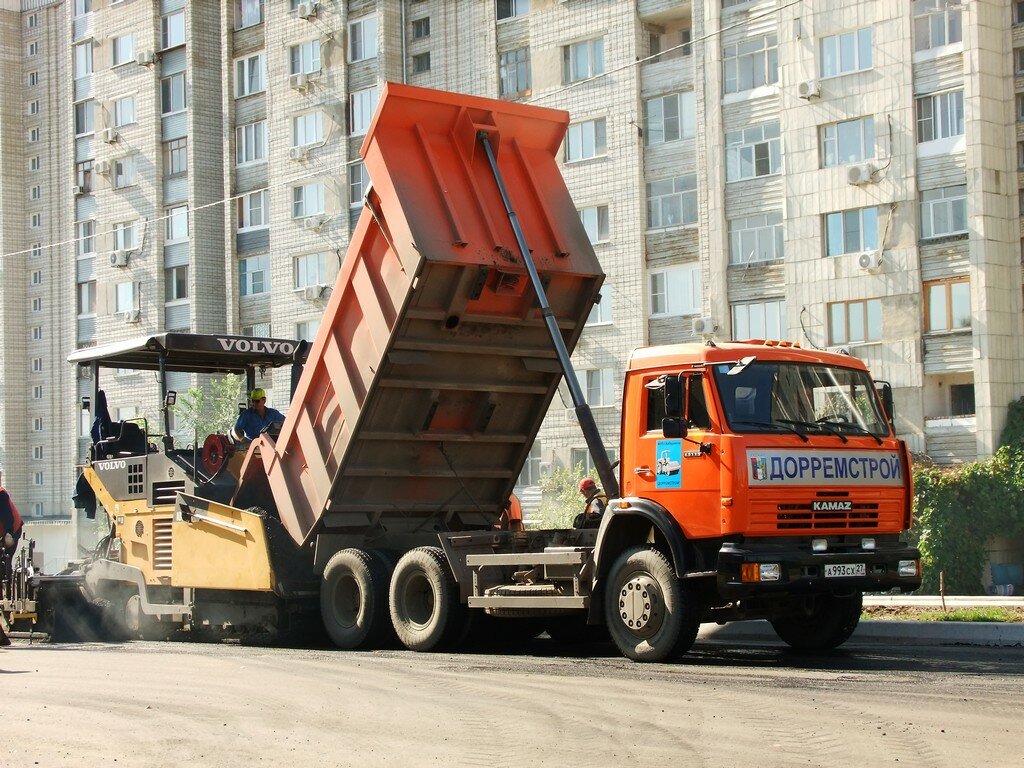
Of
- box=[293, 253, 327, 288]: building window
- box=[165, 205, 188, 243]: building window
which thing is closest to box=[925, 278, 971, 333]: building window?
box=[293, 253, 327, 288]: building window

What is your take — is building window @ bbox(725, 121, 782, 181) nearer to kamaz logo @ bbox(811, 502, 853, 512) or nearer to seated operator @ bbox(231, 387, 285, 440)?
seated operator @ bbox(231, 387, 285, 440)

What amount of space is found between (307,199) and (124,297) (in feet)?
34.7

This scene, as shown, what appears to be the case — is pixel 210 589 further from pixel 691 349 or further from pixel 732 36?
pixel 732 36

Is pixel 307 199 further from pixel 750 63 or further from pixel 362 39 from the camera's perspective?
pixel 750 63

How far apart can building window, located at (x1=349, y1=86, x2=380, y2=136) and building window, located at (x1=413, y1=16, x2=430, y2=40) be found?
2.05 meters

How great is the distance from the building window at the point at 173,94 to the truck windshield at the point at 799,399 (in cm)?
4394

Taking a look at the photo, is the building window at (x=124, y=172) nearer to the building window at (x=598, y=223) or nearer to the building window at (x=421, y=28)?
the building window at (x=421, y=28)

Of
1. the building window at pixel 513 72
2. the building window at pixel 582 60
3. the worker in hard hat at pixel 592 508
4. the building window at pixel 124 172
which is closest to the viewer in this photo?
the worker in hard hat at pixel 592 508

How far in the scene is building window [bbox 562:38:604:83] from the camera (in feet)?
133

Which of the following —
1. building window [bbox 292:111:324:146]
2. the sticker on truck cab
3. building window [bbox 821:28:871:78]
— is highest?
building window [bbox 292:111:324:146]

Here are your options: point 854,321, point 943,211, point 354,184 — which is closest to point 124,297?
point 354,184

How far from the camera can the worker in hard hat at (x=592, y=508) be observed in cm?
1376

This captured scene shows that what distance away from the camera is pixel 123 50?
55719 millimetres

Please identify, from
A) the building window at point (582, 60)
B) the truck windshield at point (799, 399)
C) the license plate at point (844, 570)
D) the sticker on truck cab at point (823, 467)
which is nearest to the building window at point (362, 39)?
the building window at point (582, 60)
